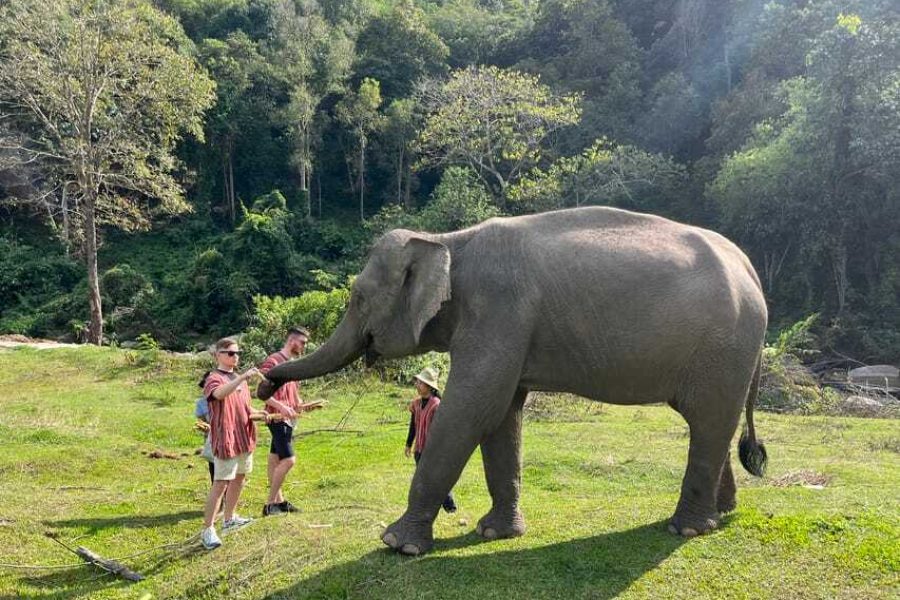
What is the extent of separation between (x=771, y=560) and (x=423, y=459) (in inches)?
→ 94.5

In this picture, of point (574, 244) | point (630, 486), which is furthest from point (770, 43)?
point (574, 244)

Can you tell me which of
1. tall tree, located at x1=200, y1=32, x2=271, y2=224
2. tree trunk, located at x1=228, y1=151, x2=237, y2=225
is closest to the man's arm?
tall tree, located at x1=200, y1=32, x2=271, y2=224

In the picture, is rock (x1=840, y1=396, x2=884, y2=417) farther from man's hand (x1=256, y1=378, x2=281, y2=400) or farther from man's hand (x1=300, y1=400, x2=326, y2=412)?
man's hand (x1=256, y1=378, x2=281, y2=400)

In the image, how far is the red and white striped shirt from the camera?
17.8 feet

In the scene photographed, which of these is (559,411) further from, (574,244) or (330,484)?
(574,244)

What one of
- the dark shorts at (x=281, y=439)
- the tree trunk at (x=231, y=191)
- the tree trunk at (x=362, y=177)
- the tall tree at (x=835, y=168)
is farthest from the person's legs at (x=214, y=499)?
the tree trunk at (x=231, y=191)

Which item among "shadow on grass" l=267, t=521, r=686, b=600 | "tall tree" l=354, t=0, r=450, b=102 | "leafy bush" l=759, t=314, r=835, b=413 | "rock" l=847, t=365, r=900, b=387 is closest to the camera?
"shadow on grass" l=267, t=521, r=686, b=600

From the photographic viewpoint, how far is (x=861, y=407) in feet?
50.5

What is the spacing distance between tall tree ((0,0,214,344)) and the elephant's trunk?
1828 cm

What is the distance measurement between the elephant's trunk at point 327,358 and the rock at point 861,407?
Result: 512 inches

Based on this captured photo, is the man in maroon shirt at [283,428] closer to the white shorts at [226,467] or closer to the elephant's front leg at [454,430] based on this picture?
the white shorts at [226,467]

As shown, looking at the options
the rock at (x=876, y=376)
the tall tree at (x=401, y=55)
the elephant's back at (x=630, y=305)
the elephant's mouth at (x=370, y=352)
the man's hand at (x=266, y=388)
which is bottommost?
the rock at (x=876, y=376)

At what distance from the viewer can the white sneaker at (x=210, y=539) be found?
18.4 feet

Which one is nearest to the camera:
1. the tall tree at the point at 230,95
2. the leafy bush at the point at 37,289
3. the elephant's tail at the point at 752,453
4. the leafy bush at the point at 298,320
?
the elephant's tail at the point at 752,453
